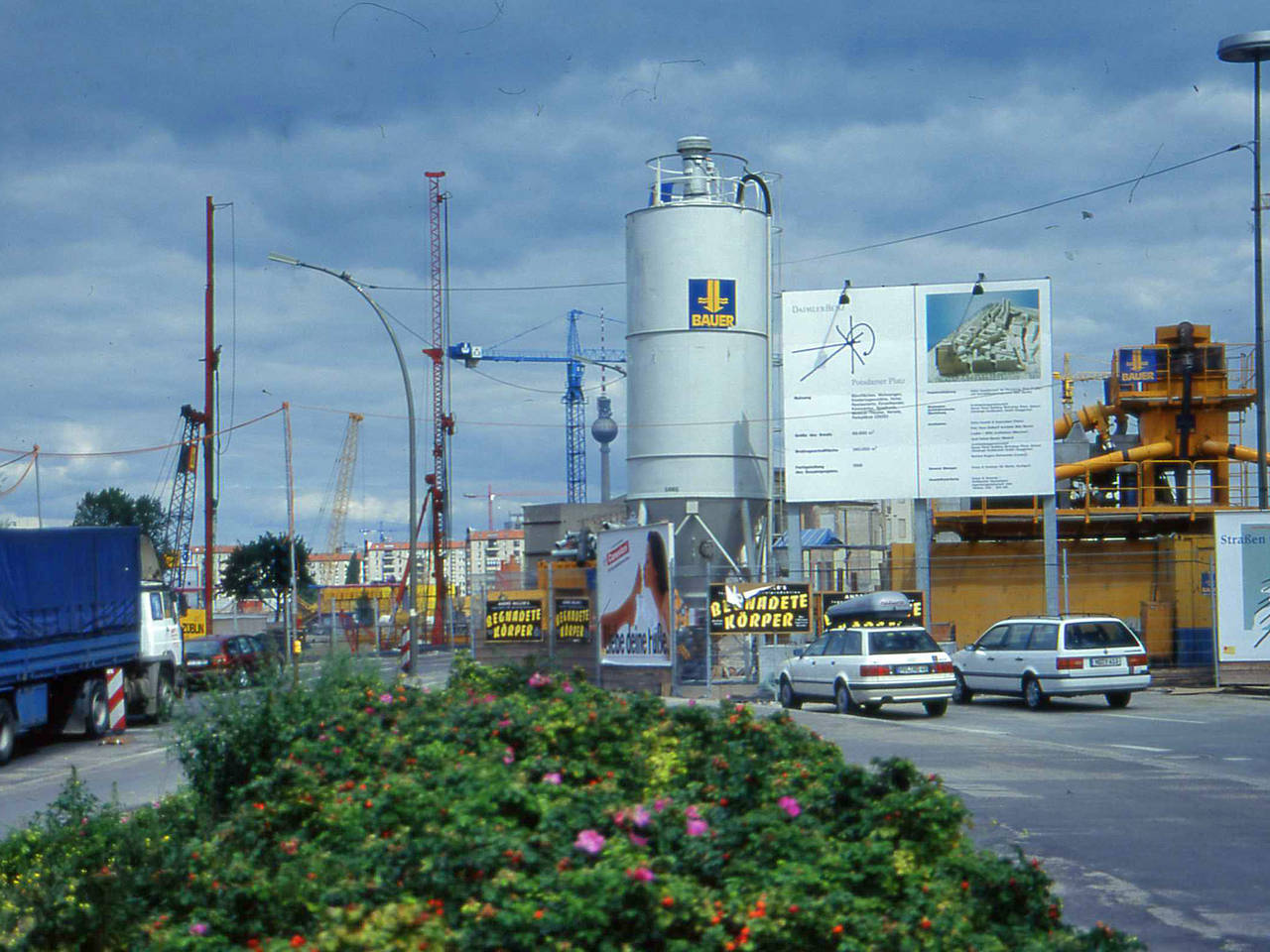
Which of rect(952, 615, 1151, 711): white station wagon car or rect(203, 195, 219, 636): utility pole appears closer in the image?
rect(952, 615, 1151, 711): white station wagon car

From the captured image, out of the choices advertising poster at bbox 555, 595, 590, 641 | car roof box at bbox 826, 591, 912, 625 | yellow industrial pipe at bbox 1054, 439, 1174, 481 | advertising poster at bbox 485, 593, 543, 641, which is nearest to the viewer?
car roof box at bbox 826, 591, 912, 625

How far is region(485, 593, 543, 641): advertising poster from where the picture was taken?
121 feet

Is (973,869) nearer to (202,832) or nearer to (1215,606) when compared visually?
(202,832)

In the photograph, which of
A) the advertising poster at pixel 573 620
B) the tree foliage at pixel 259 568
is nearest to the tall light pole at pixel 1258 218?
the advertising poster at pixel 573 620

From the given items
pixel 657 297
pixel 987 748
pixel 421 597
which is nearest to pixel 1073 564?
pixel 657 297

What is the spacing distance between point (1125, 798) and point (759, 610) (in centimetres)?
1702

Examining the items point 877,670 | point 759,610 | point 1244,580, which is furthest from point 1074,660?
point 759,610

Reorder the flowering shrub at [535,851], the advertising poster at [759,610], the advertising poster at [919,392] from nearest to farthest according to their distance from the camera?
the flowering shrub at [535,851], the advertising poster at [759,610], the advertising poster at [919,392]

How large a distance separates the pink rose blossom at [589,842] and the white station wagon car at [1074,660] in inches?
791

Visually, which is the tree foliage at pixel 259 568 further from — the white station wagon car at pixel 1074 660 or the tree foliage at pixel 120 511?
the white station wagon car at pixel 1074 660

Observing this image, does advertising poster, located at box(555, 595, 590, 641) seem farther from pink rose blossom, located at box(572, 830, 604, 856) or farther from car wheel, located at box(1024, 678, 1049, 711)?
pink rose blossom, located at box(572, 830, 604, 856)

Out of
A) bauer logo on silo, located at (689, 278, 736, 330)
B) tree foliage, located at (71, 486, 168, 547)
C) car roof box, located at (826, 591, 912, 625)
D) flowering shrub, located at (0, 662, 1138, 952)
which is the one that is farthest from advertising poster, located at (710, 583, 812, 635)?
tree foliage, located at (71, 486, 168, 547)

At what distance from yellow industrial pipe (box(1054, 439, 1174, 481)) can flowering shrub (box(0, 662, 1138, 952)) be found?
3344 cm

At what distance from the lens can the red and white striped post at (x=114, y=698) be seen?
24.3m
